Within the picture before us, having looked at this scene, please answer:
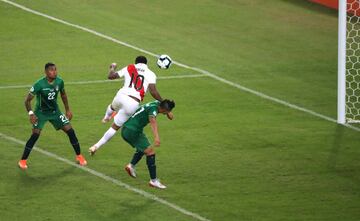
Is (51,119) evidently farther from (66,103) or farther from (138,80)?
(138,80)

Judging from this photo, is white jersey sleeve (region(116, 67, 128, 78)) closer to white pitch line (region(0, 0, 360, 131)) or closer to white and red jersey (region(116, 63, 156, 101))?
white and red jersey (region(116, 63, 156, 101))

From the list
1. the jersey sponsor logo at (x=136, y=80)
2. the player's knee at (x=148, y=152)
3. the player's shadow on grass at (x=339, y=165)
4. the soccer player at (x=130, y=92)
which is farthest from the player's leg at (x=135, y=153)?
the player's shadow on grass at (x=339, y=165)

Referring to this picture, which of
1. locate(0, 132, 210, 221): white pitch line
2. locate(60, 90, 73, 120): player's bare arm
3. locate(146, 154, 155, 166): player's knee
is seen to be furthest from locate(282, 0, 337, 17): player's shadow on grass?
locate(146, 154, 155, 166): player's knee

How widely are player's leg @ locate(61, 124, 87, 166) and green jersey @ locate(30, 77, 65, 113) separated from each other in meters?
0.43

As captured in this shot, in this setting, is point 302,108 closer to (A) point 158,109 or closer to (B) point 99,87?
(B) point 99,87

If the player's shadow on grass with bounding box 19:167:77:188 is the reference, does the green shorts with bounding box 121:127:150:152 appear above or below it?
above

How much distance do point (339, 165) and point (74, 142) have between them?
5.18 metres

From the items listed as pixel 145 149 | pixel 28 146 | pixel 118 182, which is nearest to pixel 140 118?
pixel 145 149

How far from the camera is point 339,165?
2072 cm

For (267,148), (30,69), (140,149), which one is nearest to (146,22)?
(30,69)

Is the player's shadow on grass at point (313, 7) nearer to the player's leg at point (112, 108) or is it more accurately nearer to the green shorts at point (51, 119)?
the player's leg at point (112, 108)

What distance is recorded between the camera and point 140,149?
19109 millimetres

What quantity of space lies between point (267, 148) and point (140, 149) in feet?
11.9

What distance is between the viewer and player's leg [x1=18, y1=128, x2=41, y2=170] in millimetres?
19828
